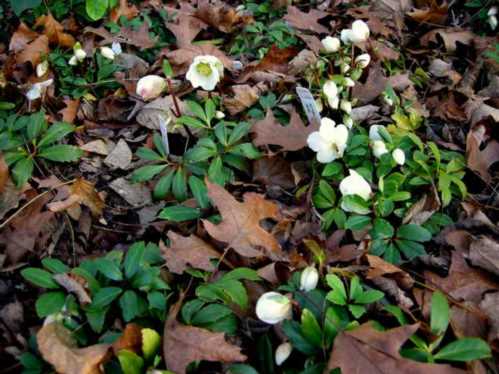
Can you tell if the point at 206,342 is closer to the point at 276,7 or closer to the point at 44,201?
the point at 44,201

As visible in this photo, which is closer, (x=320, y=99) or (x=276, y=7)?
(x=320, y=99)

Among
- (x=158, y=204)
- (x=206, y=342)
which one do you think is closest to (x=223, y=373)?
(x=206, y=342)

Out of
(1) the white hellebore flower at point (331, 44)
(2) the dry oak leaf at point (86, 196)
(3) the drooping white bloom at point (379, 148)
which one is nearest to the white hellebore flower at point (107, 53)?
(2) the dry oak leaf at point (86, 196)

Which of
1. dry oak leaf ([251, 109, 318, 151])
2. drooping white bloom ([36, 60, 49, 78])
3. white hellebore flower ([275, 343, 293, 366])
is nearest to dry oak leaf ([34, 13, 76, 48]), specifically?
drooping white bloom ([36, 60, 49, 78])

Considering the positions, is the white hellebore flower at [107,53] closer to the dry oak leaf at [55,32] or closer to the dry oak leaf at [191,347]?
the dry oak leaf at [55,32]

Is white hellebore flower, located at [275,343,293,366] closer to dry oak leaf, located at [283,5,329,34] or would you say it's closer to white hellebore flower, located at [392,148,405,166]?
white hellebore flower, located at [392,148,405,166]

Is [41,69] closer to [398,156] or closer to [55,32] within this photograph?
[55,32]
